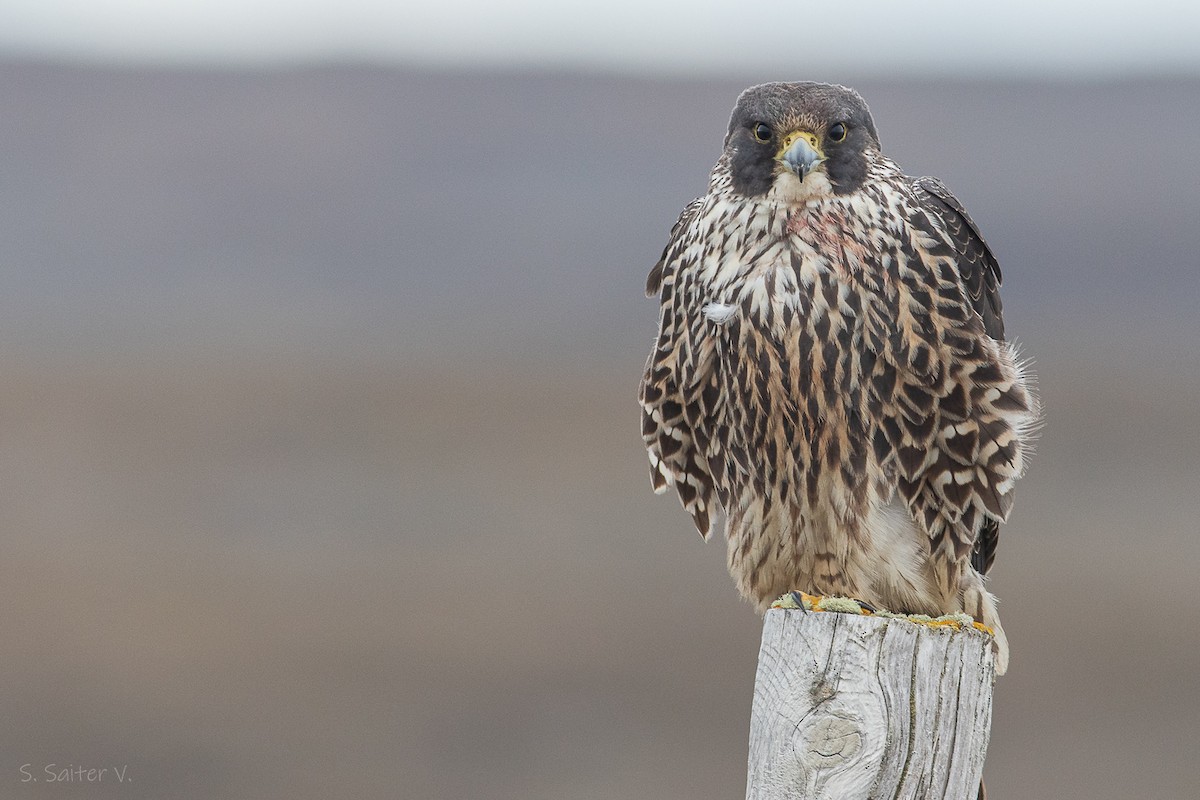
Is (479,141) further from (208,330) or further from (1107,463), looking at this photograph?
(1107,463)

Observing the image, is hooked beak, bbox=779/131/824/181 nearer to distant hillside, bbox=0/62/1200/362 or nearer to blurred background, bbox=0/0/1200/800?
blurred background, bbox=0/0/1200/800

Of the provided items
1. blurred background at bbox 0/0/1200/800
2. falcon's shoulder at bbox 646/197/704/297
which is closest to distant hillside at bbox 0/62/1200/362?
blurred background at bbox 0/0/1200/800

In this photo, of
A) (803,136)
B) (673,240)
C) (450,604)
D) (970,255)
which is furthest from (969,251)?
(450,604)

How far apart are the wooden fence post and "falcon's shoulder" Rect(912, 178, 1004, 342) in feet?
3.63

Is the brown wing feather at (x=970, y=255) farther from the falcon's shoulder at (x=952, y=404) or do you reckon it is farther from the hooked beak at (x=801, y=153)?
the hooked beak at (x=801, y=153)

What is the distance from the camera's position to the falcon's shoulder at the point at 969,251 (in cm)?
340

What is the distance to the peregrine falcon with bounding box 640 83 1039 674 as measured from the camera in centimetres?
328

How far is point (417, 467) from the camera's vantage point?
13.1 metres

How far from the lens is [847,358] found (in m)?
3.28

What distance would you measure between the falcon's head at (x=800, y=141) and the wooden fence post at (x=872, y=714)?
114 cm

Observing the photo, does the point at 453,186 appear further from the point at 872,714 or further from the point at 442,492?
the point at 872,714

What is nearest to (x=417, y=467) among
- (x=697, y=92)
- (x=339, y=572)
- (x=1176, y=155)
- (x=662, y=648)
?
(x=339, y=572)

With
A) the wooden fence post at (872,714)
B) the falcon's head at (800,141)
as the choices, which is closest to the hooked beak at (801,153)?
the falcon's head at (800,141)

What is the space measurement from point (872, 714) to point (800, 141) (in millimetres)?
1319
